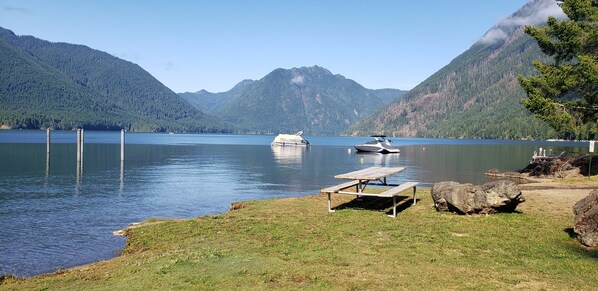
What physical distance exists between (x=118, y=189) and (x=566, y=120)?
127ft

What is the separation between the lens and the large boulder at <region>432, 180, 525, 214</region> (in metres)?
18.4

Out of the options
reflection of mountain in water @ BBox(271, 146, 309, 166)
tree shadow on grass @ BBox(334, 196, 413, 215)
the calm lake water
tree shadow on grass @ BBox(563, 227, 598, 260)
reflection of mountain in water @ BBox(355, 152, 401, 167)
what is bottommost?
the calm lake water

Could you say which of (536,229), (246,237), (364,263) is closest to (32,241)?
(246,237)

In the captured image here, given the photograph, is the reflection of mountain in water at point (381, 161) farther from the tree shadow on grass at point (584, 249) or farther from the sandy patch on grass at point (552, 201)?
the tree shadow on grass at point (584, 249)

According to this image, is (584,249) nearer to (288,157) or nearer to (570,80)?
(570,80)

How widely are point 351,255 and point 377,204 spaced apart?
10968mm

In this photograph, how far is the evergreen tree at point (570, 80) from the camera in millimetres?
38031

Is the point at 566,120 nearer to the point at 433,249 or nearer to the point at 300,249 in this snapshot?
the point at 433,249

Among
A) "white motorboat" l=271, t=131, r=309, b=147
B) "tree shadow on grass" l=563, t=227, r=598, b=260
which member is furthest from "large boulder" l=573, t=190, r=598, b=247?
"white motorboat" l=271, t=131, r=309, b=147

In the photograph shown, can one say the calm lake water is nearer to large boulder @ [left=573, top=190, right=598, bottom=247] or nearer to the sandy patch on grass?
the sandy patch on grass

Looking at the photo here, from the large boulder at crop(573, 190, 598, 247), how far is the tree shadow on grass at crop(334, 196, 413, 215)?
790 centimetres

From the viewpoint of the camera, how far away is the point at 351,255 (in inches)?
517

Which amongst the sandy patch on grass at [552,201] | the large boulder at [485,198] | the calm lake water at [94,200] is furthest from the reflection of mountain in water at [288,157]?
the large boulder at [485,198]

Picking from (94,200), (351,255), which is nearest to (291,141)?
(94,200)
